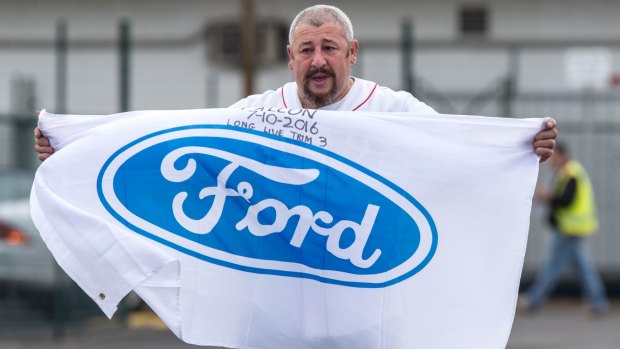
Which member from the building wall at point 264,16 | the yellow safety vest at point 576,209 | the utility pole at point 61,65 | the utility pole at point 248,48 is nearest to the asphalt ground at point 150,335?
the yellow safety vest at point 576,209

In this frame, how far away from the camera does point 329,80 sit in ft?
15.9

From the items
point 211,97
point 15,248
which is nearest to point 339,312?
point 15,248

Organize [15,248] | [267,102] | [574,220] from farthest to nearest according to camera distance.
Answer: [574,220]
[15,248]
[267,102]

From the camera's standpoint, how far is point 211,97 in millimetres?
15547

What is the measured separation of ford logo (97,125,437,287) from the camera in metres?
4.77

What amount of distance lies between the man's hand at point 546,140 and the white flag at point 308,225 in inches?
2.3

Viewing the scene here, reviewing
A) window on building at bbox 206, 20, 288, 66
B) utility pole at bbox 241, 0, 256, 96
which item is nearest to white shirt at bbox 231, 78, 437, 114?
utility pole at bbox 241, 0, 256, 96

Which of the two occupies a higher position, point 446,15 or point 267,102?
point 446,15

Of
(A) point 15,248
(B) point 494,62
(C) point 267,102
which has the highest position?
(B) point 494,62

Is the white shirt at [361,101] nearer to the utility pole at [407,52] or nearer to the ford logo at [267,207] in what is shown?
the ford logo at [267,207]

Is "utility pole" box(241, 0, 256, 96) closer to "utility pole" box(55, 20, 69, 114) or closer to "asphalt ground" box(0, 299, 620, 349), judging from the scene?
"utility pole" box(55, 20, 69, 114)

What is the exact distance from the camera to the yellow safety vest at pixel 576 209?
14.0 m

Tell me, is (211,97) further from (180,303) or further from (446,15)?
(180,303)

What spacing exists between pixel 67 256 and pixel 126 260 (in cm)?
27
